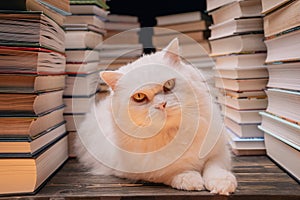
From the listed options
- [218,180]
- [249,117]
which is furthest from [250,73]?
[218,180]

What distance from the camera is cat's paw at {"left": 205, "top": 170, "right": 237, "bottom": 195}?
2.55ft

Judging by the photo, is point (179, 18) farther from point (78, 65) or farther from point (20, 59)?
point (20, 59)

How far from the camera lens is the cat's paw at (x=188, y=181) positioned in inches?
31.7

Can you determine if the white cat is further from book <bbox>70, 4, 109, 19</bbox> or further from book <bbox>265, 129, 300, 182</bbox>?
book <bbox>70, 4, 109, 19</bbox>

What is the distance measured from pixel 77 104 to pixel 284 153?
30.9 inches

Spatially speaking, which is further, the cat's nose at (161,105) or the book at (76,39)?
the book at (76,39)

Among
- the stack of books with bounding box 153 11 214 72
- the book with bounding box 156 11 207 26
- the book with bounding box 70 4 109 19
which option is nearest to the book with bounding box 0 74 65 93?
the book with bounding box 70 4 109 19

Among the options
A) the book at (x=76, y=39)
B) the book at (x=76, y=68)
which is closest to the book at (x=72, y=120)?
the book at (x=76, y=68)

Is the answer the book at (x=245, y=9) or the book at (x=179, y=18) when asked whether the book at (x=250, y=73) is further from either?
the book at (x=179, y=18)

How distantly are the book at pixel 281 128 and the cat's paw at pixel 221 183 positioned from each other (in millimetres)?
224

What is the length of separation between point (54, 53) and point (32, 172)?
38 cm

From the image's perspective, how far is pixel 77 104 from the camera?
1.23 meters

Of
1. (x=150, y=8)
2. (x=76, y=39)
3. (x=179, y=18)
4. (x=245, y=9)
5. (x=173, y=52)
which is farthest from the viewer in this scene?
(x=150, y=8)

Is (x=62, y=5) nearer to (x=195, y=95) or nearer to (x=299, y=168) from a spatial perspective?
(x=195, y=95)
